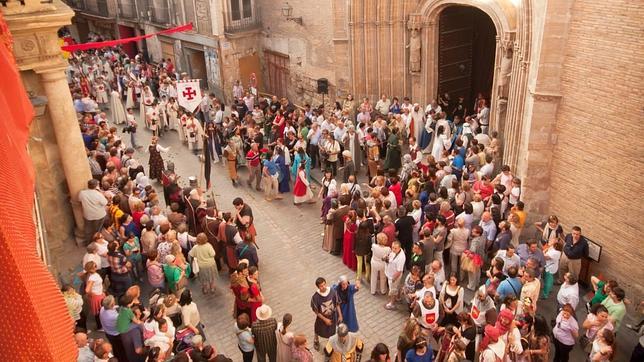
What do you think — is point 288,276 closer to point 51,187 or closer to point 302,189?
point 302,189

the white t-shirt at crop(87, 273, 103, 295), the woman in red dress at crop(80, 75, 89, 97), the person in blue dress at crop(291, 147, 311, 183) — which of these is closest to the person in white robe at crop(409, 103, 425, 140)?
the person in blue dress at crop(291, 147, 311, 183)

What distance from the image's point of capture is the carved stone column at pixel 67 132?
10.1 metres

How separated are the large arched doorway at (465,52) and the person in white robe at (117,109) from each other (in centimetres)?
1097

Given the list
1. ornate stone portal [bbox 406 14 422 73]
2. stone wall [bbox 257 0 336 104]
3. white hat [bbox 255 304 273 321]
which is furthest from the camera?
stone wall [bbox 257 0 336 104]

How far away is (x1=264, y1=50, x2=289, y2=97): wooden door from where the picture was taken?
2166 centimetres

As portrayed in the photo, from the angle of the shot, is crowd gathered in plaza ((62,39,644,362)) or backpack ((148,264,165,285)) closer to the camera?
crowd gathered in plaza ((62,39,644,362))

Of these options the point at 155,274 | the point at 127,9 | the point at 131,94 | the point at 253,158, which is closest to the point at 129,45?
the point at 127,9

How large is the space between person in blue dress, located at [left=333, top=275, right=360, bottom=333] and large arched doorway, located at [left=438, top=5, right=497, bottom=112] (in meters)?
10.2

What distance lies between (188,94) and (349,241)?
606 centimetres

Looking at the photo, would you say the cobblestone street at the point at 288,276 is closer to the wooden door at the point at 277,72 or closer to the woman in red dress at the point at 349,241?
the woman in red dress at the point at 349,241

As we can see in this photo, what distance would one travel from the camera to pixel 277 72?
22.3m

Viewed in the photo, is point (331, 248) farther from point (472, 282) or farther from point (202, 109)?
point (202, 109)

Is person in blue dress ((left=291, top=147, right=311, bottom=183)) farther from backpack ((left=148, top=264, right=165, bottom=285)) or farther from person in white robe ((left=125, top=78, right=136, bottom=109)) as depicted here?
person in white robe ((left=125, top=78, right=136, bottom=109))

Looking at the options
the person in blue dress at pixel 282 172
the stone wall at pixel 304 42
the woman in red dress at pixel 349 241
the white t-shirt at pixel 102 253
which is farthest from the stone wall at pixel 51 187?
the stone wall at pixel 304 42
